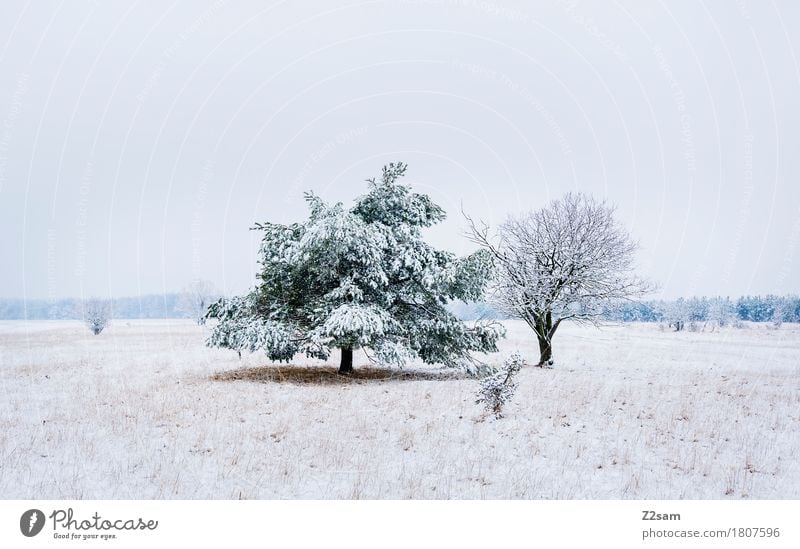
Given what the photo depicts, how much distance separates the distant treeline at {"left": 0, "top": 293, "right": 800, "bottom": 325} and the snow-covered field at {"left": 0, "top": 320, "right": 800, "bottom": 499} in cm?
577

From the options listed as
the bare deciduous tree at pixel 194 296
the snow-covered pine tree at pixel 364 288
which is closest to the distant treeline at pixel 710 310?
the snow-covered pine tree at pixel 364 288

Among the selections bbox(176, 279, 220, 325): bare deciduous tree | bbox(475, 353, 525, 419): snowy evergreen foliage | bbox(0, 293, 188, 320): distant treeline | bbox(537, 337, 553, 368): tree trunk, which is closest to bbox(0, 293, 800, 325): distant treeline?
bbox(0, 293, 188, 320): distant treeline

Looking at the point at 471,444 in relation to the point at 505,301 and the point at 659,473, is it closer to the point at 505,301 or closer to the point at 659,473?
the point at 659,473

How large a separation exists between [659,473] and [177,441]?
7189 millimetres

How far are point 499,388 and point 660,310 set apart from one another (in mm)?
43634

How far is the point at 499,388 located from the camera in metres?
10.0

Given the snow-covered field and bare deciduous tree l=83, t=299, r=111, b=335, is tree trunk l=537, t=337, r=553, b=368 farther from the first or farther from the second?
bare deciduous tree l=83, t=299, r=111, b=335

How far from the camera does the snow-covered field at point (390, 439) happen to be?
6.95m

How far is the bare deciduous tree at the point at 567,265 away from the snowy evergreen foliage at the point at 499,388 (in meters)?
9.42

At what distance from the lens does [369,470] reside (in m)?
7.27

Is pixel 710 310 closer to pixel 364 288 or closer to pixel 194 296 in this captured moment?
pixel 364 288

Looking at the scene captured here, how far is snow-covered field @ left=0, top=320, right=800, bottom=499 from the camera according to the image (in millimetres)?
6945

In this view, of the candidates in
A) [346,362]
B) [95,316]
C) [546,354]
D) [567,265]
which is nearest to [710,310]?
[546,354]
